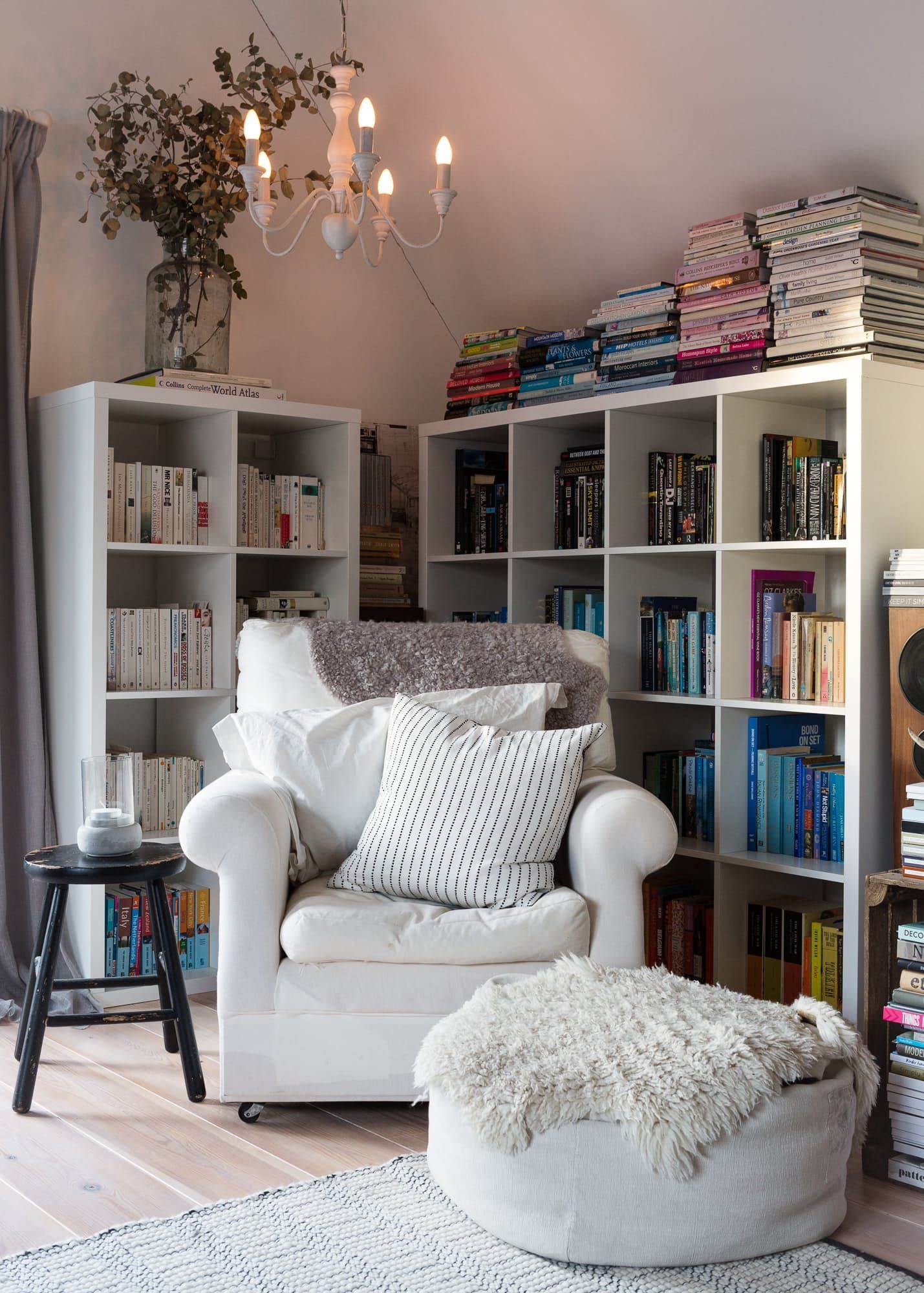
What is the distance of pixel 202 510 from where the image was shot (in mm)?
3492

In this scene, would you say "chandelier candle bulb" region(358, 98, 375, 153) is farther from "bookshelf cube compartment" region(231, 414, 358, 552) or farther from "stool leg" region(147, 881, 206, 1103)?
"stool leg" region(147, 881, 206, 1103)

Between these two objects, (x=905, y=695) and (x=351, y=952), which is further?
(x=905, y=695)

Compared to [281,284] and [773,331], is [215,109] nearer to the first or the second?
[281,284]

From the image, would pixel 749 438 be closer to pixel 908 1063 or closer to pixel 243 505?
pixel 243 505

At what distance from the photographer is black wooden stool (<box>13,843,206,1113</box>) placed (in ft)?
8.34

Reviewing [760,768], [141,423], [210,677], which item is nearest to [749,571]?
[760,768]

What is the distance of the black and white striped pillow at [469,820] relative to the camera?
8.36ft

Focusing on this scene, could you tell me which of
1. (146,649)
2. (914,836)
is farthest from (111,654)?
(914,836)

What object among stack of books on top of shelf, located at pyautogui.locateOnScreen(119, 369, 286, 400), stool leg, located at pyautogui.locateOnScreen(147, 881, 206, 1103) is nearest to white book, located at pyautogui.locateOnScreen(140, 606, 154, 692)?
stack of books on top of shelf, located at pyautogui.locateOnScreen(119, 369, 286, 400)

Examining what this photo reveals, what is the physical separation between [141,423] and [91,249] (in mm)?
486

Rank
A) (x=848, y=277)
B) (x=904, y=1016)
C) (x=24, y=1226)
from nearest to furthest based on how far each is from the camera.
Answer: (x=24, y=1226) < (x=904, y=1016) < (x=848, y=277)

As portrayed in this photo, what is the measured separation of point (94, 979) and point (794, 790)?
1635mm

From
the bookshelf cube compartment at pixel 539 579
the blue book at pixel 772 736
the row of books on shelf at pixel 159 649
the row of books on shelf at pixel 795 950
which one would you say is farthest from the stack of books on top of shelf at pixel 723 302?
the row of books on shelf at pixel 159 649

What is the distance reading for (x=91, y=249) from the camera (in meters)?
3.58
